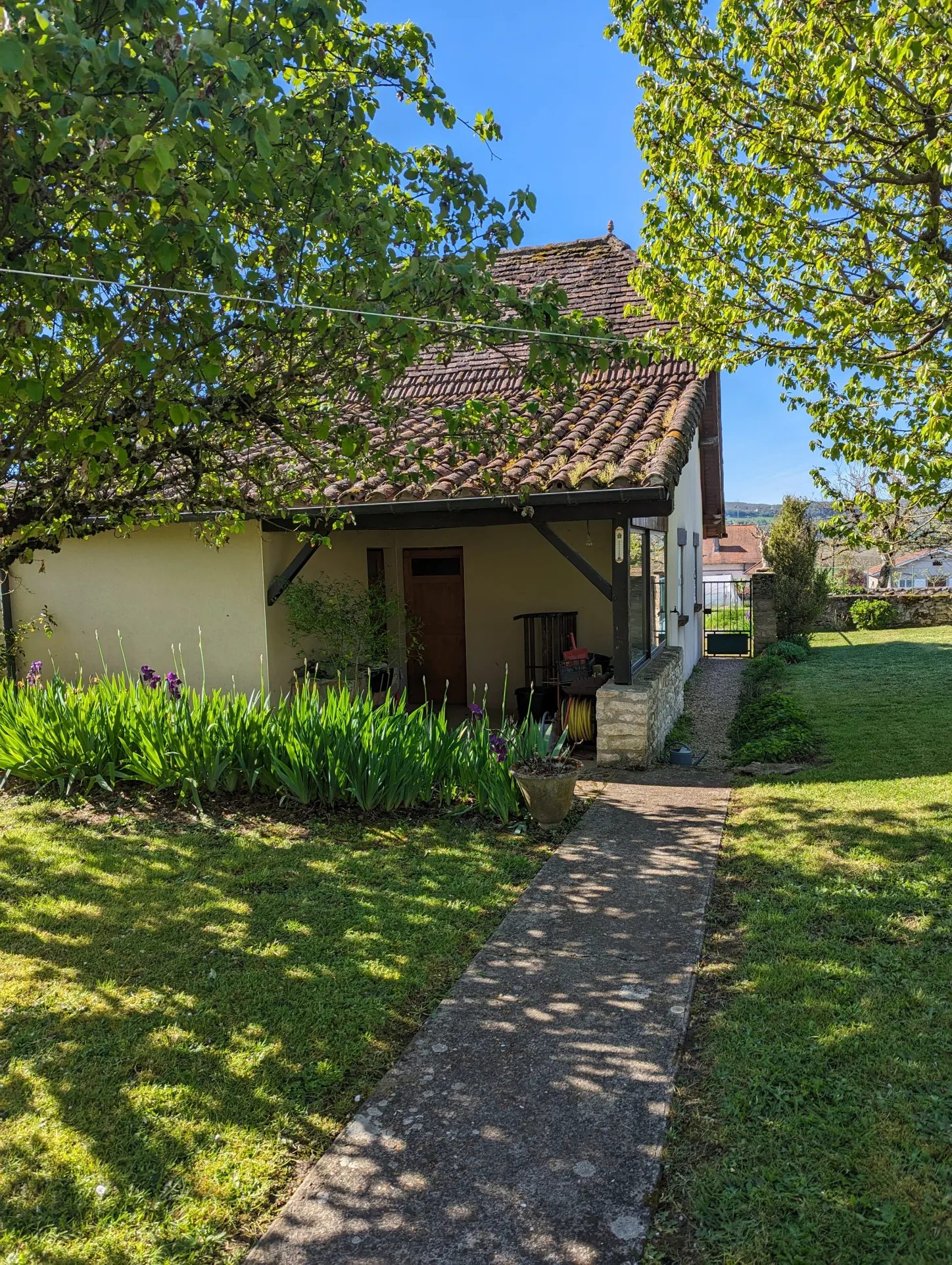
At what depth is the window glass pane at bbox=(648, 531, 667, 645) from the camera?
Answer: 11.5m

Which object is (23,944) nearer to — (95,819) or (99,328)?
(95,819)

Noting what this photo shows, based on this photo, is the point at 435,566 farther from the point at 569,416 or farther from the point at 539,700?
the point at 569,416

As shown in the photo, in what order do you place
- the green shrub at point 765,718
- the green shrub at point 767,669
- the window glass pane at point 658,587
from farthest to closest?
the green shrub at point 767,669, the window glass pane at point 658,587, the green shrub at point 765,718

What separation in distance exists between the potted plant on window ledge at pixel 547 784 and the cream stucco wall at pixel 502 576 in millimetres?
5025

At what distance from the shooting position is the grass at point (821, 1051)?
250 cm

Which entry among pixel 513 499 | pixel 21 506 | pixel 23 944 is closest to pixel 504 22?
pixel 513 499

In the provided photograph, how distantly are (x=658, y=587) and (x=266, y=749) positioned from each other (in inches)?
269

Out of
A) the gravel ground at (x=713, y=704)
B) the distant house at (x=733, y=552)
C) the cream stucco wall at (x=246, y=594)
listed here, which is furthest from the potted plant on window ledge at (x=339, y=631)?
the distant house at (x=733, y=552)

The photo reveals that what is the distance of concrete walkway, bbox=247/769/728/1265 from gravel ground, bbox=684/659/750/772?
425cm

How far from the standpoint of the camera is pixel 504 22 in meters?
6.51

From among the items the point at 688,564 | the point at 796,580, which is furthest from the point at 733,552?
the point at 688,564

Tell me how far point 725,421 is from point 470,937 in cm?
1423

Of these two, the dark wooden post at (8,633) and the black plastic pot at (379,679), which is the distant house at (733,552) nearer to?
the black plastic pot at (379,679)

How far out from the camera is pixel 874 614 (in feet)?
72.1
